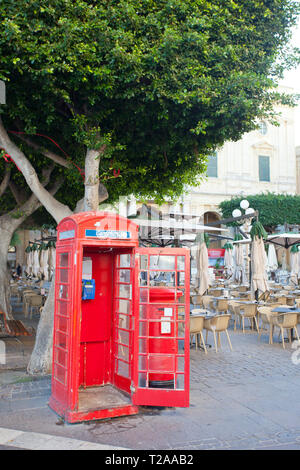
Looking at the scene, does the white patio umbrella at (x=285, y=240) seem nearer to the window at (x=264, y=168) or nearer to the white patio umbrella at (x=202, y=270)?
the white patio umbrella at (x=202, y=270)

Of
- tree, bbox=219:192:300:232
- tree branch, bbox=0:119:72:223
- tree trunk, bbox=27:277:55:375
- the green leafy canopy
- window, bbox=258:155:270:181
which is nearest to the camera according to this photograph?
the green leafy canopy

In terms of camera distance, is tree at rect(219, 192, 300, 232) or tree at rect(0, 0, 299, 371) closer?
tree at rect(0, 0, 299, 371)

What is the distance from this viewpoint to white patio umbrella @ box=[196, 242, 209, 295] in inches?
522

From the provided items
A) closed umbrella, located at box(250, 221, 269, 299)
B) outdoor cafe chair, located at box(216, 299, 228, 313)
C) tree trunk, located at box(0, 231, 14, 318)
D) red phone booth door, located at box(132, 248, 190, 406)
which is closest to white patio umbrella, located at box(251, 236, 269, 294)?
closed umbrella, located at box(250, 221, 269, 299)

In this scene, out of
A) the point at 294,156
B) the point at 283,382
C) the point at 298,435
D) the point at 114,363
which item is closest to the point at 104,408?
the point at 114,363

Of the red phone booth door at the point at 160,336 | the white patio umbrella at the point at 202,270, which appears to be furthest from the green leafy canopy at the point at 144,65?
the white patio umbrella at the point at 202,270

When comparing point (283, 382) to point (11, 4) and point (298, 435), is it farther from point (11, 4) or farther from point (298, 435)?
point (11, 4)

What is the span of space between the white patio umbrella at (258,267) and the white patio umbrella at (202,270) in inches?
63.3

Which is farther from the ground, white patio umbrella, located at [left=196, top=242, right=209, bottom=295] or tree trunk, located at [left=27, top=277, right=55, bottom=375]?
white patio umbrella, located at [left=196, top=242, right=209, bottom=295]

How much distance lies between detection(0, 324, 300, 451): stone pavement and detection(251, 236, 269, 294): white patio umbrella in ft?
14.5

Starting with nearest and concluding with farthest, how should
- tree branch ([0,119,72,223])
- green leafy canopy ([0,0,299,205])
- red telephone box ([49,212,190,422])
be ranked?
1. red telephone box ([49,212,190,422])
2. green leafy canopy ([0,0,299,205])
3. tree branch ([0,119,72,223])

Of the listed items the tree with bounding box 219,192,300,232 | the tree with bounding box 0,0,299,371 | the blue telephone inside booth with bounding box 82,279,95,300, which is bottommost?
the blue telephone inside booth with bounding box 82,279,95,300

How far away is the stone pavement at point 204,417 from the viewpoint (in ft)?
15.1

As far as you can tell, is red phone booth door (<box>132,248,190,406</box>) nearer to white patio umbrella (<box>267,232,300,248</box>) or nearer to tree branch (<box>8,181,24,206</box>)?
tree branch (<box>8,181,24,206</box>)
